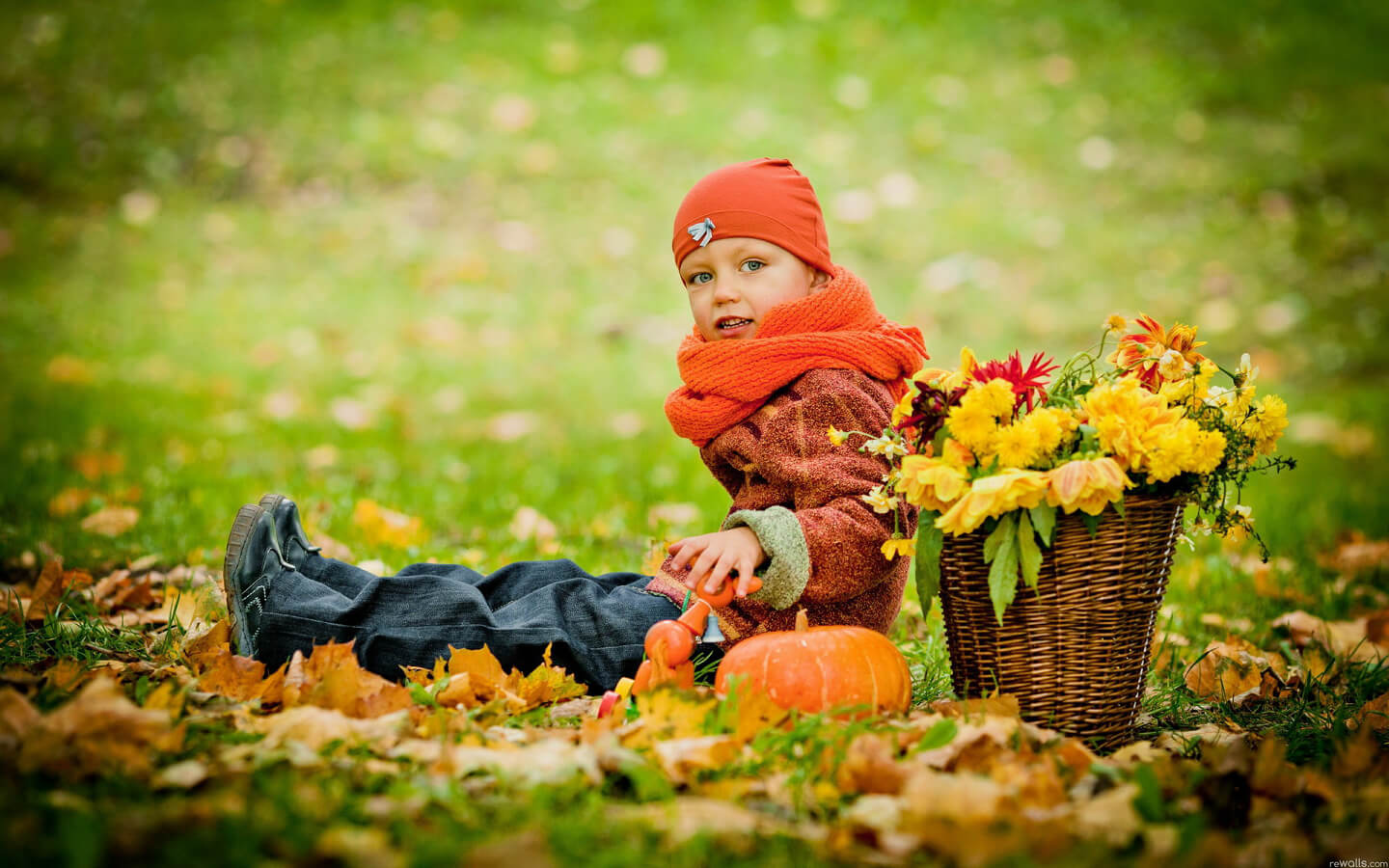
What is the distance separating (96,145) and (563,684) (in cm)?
880

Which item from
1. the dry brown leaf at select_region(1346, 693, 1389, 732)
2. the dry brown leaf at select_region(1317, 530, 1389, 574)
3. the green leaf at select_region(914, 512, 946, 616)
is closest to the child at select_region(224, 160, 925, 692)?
the green leaf at select_region(914, 512, 946, 616)

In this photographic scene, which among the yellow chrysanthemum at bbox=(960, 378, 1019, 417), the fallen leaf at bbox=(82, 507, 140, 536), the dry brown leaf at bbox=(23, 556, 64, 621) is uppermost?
the yellow chrysanthemum at bbox=(960, 378, 1019, 417)

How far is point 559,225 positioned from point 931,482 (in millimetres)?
6754

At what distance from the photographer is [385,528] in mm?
3639

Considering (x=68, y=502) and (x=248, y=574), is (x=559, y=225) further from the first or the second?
(x=248, y=574)

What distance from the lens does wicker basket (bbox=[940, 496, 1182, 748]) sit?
207 cm

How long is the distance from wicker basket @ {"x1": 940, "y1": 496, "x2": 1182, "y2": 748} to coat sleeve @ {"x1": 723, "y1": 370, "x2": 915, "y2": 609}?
21cm

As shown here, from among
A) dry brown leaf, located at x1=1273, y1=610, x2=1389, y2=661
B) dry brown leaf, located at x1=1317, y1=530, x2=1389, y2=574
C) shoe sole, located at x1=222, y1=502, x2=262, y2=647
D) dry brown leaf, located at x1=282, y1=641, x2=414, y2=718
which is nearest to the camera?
dry brown leaf, located at x1=282, y1=641, x2=414, y2=718

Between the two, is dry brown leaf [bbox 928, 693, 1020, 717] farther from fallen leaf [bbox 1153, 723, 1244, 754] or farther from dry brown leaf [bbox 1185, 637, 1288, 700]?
dry brown leaf [bbox 1185, 637, 1288, 700]

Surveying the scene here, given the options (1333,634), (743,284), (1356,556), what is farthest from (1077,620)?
(1356,556)

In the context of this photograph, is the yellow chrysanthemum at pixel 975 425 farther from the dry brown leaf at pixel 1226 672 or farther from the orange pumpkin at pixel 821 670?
the dry brown leaf at pixel 1226 672

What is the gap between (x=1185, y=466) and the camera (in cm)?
199

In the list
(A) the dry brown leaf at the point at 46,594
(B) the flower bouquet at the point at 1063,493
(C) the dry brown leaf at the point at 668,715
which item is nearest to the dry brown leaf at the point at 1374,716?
(B) the flower bouquet at the point at 1063,493

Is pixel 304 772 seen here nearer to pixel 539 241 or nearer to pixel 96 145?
pixel 539 241
